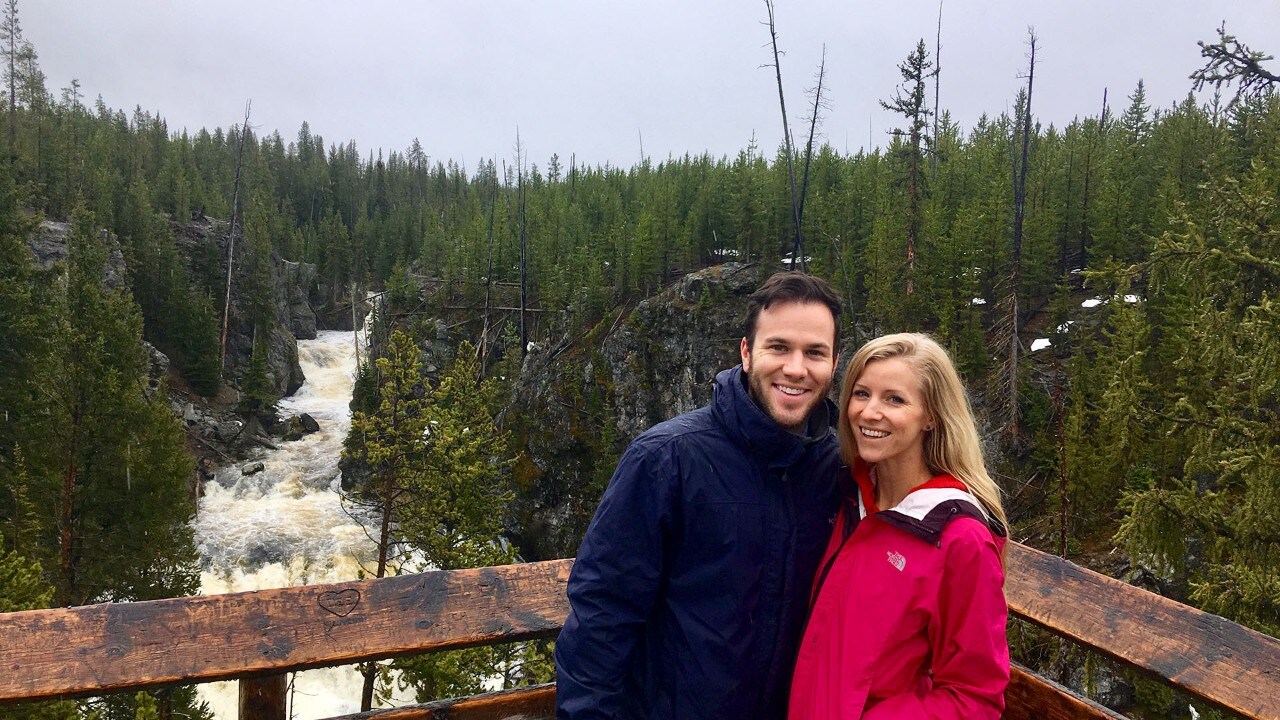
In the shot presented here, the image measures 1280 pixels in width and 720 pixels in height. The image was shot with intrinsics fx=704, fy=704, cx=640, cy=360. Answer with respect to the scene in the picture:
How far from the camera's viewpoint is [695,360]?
1314 inches

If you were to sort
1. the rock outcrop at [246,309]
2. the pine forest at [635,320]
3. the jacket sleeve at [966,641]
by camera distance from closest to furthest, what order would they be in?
1. the jacket sleeve at [966,641]
2. the pine forest at [635,320]
3. the rock outcrop at [246,309]

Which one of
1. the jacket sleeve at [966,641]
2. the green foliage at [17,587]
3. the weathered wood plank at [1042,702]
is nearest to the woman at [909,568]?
the jacket sleeve at [966,641]

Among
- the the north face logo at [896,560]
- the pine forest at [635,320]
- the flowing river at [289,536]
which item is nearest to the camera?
the the north face logo at [896,560]

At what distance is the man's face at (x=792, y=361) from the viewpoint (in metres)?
2.00

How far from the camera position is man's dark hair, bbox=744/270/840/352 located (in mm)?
2066

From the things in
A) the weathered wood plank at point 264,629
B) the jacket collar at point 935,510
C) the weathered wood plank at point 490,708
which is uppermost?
the jacket collar at point 935,510

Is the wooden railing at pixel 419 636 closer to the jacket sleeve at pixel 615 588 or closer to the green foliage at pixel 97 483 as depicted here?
the jacket sleeve at pixel 615 588

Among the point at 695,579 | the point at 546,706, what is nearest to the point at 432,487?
the point at 546,706

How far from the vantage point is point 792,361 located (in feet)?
6.56

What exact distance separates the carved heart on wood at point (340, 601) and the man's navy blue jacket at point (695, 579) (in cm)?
72

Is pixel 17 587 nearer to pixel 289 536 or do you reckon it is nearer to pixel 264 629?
pixel 264 629

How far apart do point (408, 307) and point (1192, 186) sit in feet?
163

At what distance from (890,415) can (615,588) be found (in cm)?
89

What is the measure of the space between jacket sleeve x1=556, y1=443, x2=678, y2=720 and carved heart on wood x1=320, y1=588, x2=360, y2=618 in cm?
70
